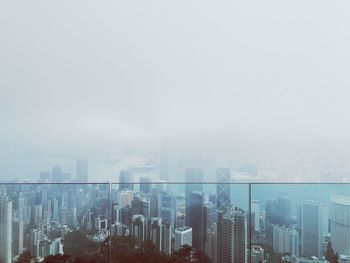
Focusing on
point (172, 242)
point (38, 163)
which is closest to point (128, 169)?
point (38, 163)

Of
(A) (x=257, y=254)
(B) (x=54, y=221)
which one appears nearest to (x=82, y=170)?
(B) (x=54, y=221)

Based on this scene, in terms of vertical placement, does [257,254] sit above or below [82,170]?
below

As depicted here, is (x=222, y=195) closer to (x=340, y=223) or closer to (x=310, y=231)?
(x=310, y=231)

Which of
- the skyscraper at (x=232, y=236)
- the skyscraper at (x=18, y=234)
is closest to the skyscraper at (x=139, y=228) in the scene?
the skyscraper at (x=232, y=236)

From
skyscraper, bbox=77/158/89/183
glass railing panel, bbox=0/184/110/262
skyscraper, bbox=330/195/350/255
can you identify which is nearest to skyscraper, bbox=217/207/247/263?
skyscraper, bbox=330/195/350/255

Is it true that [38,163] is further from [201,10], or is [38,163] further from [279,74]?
[279,74]

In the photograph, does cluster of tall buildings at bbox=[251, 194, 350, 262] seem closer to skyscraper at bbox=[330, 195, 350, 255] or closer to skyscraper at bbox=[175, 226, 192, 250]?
skyscraper at bbox=[330, 195, 350, 255]
